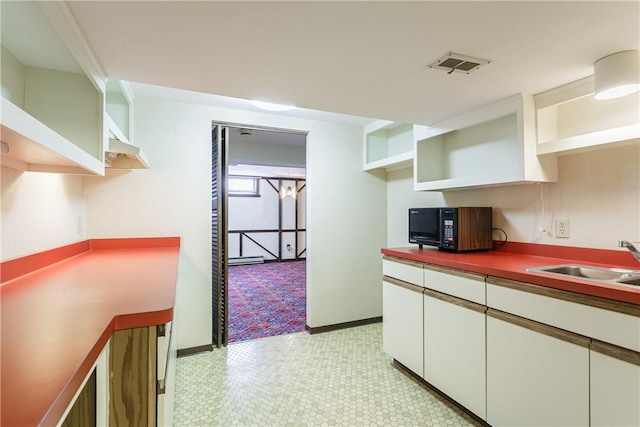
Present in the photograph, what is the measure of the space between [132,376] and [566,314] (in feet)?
5.39

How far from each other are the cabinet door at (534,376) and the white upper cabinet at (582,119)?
3.07 feet

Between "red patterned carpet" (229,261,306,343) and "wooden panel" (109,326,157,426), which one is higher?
"wooden panel" (109,326,157,426)

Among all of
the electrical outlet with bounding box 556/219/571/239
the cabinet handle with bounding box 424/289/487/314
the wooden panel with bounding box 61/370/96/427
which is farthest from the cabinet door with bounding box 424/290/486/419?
the wooden panel with bounding box 61/370/96/427

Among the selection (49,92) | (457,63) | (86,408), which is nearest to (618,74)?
(457,63)

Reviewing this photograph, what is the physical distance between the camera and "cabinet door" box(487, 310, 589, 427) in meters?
1.29

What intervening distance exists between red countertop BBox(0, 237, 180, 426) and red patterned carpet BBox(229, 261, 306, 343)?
1689 mm

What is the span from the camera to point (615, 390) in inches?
46.3

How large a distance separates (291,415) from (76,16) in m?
2.14

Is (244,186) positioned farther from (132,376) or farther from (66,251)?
(132,376)

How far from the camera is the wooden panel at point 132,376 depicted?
901mm

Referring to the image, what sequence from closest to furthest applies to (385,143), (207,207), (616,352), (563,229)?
(616,352), (563,229), (207,207), (385,143)

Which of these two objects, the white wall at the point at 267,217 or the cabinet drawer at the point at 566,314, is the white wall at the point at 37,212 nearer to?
the cabinet drawer at the point at 566,314

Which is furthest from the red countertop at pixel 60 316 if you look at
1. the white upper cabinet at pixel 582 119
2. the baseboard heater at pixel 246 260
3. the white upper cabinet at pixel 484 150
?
the baseboard heater at pixel 246 260

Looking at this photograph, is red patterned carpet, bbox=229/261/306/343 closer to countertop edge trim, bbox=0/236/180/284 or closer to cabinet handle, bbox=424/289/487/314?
countertop edge trim, bbox=0/236/180/284
